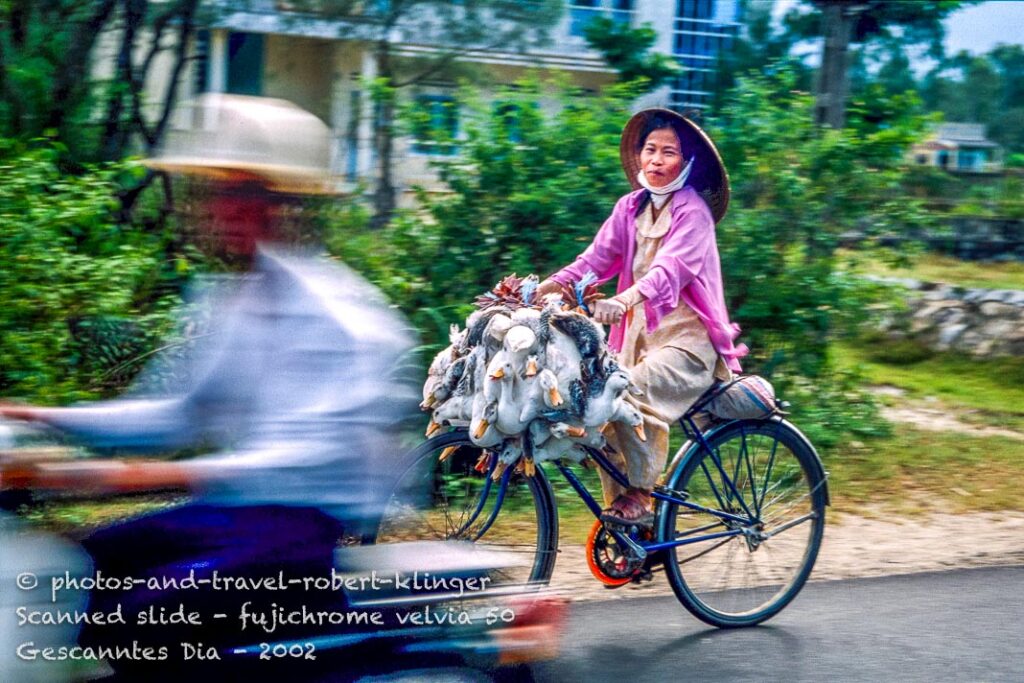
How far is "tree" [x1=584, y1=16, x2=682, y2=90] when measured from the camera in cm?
1290

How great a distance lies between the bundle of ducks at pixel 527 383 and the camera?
405cm

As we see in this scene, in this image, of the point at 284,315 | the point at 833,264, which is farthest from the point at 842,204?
the point at 284,315

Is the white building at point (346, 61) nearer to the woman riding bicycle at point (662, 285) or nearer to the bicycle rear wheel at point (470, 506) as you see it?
the woman riding bicycle at point (662, 285)

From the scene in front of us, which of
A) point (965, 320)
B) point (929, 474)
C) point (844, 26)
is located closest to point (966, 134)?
point (965, 320)

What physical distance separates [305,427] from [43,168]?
4.33 meters

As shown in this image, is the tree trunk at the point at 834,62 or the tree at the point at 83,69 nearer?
the tree at the point at 83,69

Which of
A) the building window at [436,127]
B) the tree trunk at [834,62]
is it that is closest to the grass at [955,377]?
the tree trunk at [834,62]

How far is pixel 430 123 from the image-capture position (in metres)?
7.91

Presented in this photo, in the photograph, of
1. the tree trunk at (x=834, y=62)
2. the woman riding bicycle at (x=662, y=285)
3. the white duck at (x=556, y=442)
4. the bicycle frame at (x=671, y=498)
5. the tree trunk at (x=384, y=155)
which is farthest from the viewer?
the tree trunk at (x=834, y=62)

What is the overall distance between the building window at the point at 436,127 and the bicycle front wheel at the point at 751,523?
3507 mm

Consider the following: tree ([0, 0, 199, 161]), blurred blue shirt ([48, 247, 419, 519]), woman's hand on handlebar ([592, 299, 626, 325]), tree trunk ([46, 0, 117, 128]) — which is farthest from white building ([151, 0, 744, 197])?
blurred blue shirt ([48, 247, 419, 519])

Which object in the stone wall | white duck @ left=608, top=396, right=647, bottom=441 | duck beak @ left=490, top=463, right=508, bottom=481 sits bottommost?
the stone wall

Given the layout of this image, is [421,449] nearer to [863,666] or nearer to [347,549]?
[347,549]

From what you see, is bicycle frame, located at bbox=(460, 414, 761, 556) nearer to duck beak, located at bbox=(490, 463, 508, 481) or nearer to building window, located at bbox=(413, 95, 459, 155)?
duck beak, located at bbox=(490, 463, 508, 481)
